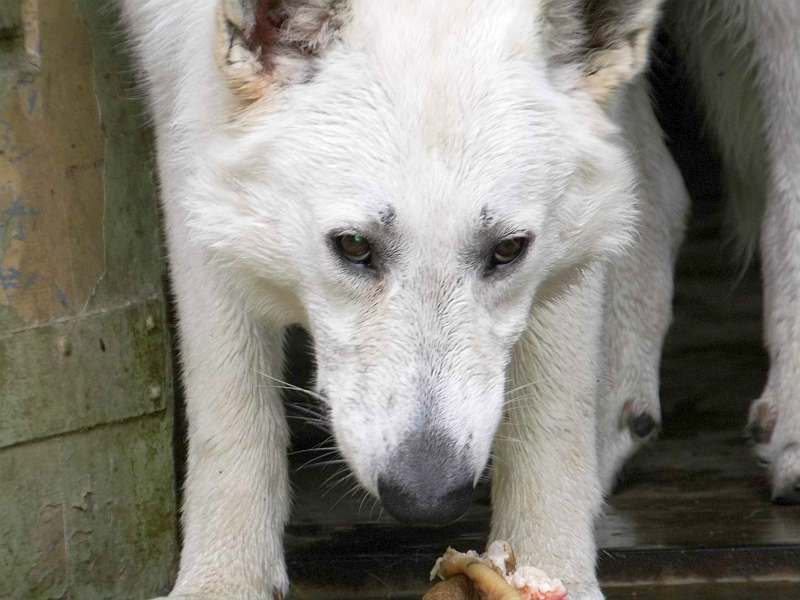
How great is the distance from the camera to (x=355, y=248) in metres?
3.27

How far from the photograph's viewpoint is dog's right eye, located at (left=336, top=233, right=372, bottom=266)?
3.25 meters

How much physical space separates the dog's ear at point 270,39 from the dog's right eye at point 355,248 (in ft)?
1.30

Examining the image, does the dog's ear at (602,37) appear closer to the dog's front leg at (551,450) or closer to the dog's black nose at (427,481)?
the dog's front leg at (551,450)

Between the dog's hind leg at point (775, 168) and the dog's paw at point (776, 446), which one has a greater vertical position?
the dog's hind leg at point (775, 168)

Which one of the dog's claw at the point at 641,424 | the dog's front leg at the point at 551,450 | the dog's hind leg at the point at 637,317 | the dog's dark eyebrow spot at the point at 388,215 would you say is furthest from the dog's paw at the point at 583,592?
the dog's dark eyebrow spot at the point at 388,215

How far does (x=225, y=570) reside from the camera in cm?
392

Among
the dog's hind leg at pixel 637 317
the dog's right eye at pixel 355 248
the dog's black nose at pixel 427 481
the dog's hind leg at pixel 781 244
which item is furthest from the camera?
the dog's hind leg at pixel 637 317

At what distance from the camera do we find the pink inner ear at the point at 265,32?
3.35m

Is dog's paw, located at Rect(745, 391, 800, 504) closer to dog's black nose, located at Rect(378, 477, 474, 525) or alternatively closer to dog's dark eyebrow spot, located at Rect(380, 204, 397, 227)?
dog's black nose, located at Rect(378, 477, 474, 525)

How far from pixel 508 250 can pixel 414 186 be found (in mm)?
278

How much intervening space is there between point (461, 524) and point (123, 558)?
104cm

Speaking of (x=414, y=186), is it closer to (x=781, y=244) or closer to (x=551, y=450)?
(x=551, y=450)

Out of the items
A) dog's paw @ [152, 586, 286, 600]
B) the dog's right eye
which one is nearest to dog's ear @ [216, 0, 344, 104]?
the dog's right eye

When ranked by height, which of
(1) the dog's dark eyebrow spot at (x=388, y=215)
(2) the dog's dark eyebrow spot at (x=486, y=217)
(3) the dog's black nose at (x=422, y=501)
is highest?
(1) the dog's dark eyebrow spot at (x=388, y=215)
